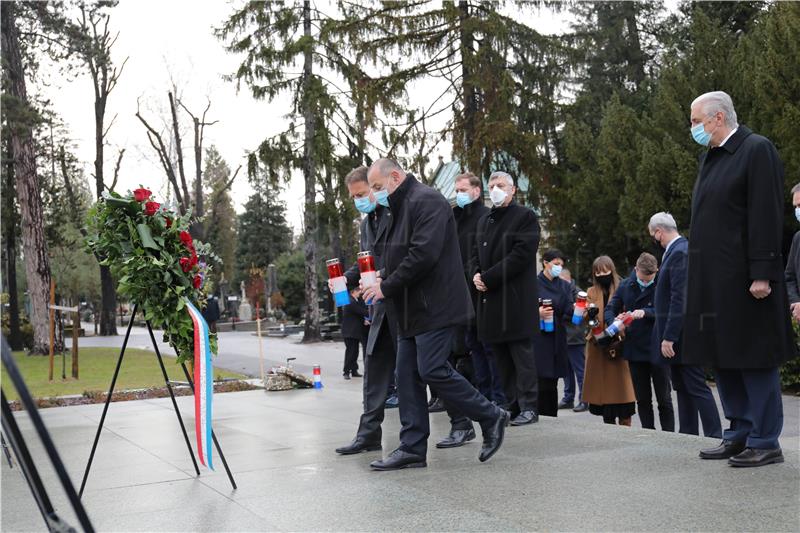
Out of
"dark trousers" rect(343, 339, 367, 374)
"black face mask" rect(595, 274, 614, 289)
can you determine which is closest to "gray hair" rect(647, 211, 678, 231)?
"black face mask" rect(595, 274, 614, 289)

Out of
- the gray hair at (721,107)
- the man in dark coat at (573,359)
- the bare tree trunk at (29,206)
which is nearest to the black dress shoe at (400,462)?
the gray hair at (721,107)

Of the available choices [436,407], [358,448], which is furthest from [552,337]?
[358,448]

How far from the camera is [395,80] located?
847 inches

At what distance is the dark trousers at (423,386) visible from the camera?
220 inches

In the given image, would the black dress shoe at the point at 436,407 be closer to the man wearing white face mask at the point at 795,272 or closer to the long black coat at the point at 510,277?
the long black coat at the point at 510,277

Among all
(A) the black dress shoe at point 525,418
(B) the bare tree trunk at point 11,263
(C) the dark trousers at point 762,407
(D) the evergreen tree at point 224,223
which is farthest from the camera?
(D) the evergreen tree at point 224,223

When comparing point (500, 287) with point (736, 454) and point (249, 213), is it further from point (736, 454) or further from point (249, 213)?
point (249, 213)

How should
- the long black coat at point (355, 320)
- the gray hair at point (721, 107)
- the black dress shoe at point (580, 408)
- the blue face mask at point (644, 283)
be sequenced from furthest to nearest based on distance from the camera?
the long black coat at point (355, 320)
the black dress shoe at point (580, 408)
the blue face mask at point (644, 283)
the gray hair at point (721, 107)

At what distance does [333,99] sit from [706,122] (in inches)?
884

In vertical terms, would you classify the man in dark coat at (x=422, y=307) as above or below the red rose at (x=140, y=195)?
below

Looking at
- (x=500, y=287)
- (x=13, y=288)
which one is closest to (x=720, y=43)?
(x=500, y=287)

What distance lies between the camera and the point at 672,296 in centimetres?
684

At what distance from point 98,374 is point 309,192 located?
11914 mm

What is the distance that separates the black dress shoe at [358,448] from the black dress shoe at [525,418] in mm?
1381
